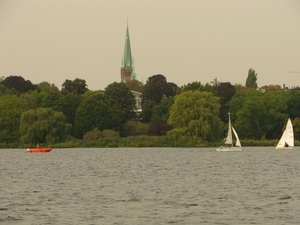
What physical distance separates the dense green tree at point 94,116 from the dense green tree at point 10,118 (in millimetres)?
9496

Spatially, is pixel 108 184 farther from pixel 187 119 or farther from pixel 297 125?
pixel 297 125

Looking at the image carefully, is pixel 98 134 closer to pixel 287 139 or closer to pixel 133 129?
pixel 133 129

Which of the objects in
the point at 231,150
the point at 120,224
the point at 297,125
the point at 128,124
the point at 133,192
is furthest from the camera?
the point at 128,124

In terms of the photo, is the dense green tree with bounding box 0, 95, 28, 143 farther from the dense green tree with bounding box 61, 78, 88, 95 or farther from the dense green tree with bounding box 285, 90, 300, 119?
the dense green tree with bounding box 285, 90, 300, 119

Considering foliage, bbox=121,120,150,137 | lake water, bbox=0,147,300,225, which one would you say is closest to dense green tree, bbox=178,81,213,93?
→ foliage, bbox=121,120,150,137

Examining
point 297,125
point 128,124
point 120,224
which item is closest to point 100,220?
point 120,224

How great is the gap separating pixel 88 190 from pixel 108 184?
13.2 feet

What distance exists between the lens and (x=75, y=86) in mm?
152875

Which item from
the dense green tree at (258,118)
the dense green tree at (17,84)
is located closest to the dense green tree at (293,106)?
the dense green tree at (258,118)

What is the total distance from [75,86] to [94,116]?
Result: 25.8 meters

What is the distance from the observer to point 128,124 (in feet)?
447

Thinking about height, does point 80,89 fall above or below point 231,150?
above

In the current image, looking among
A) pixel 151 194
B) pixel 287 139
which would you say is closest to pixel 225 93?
pixel 287 139

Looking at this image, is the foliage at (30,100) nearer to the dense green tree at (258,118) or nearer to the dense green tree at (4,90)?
the dense green tree at (4,90)
